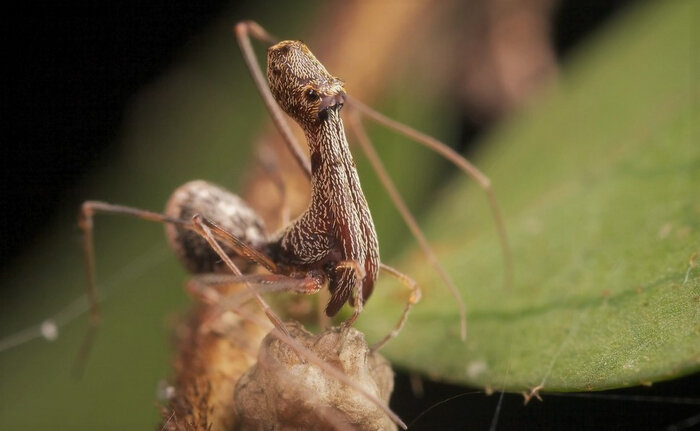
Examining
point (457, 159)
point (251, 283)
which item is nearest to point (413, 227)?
point (457, 159)

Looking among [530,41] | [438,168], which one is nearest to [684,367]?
[438,168]

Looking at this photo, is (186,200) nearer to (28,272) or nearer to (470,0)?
(28,272)

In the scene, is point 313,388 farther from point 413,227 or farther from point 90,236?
point 90,236

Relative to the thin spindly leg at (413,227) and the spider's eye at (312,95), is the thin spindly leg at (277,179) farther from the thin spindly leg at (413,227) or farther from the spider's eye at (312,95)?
the spider's eye at (312,95)

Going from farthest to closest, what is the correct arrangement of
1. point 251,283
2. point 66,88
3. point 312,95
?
point 66,88, point 251,283, point 312,95

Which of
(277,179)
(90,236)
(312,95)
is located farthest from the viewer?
(277,179)

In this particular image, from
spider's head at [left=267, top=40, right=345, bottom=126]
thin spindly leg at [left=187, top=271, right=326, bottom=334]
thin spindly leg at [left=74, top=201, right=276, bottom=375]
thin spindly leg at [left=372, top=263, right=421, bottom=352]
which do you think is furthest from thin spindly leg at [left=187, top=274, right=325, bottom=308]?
spider's head at [left=267, top=40, right=345, bottom=126]

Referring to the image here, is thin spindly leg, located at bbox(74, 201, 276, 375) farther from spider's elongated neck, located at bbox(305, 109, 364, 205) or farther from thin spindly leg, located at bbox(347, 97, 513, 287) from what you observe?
thin spindly leg, located at bbox(347, 97, 513, 287)
